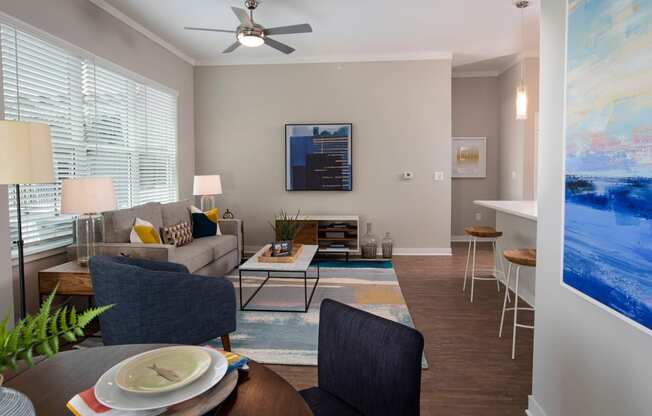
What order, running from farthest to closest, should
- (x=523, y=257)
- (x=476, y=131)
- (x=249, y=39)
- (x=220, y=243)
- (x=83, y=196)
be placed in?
(x=476, y=131) < (x=220, y=243) < (x=249, y=39) < (x=83, y=196) < (x=523, y=257)

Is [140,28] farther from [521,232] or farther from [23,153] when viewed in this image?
[521,232]

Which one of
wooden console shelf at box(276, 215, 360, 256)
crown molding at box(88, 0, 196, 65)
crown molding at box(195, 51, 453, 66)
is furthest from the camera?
crown molding at box(195, 51, 453, 66)

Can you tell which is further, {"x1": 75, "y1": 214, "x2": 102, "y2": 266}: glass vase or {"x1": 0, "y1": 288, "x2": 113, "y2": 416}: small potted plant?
{"x1": 75, "y1": 214, "x2": 102, "y2": 266}: glass vase

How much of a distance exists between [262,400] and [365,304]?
3001mm

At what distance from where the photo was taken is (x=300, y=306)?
387cm

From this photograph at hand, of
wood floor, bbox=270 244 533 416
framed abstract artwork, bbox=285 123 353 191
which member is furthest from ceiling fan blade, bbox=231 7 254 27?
wood floor, bbox=270 244 533 416

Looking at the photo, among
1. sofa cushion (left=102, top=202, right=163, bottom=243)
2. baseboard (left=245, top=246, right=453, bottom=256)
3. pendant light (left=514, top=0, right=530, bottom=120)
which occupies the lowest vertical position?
baseboard (left=245, top=246, right=453, bottom=256)

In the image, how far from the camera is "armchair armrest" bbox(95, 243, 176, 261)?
11.4 feet

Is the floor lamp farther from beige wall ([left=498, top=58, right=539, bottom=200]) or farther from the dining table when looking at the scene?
beige wall ([left=498, top=58, right=539, bottom=200])

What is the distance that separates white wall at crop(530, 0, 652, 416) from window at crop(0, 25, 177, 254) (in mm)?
3499

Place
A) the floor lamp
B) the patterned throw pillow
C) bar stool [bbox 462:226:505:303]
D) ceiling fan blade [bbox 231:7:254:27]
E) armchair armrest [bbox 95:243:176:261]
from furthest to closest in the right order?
the patterned throw pillow → bar stool [bbox 462:226:505:303] → ceiling fan blade [bbox 231:7:254:27] → armchair armrest [bbox 95:243:176:261] → the floor lamp

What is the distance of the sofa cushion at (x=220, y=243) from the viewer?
15.2ft

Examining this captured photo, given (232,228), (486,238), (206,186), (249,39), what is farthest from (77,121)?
(486,238)

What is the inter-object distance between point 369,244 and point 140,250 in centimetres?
327
